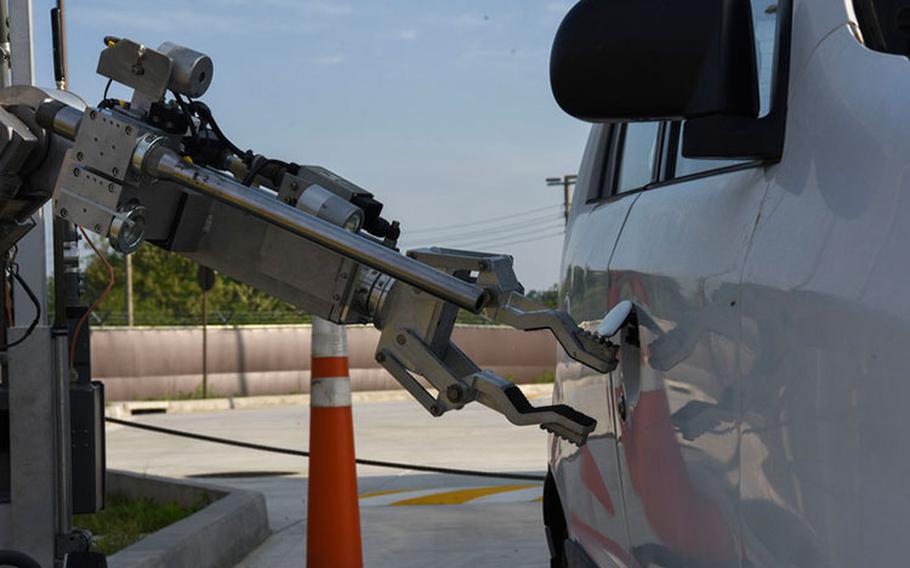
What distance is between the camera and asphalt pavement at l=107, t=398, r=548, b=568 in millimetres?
6805

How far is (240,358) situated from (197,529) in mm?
19499

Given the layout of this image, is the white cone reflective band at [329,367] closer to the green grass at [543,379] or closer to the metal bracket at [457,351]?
the metal bracket at [457,351]

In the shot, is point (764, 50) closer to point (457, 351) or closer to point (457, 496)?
point (457, 351)

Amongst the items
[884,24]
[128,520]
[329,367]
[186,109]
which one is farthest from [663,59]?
[128,520]

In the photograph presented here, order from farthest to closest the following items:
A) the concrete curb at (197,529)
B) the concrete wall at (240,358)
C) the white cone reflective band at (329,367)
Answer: the concrete wall at (240,358), the white cone reflective band at (329,367), the concrete curb at (197,529)

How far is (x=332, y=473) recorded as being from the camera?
5461 millimetres

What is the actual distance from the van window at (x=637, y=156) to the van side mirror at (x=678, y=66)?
970 mm

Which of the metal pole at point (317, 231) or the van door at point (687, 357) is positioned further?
the metal pole at point (317, 231)

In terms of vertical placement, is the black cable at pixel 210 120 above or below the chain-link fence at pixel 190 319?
below

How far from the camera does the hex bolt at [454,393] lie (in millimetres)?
2549

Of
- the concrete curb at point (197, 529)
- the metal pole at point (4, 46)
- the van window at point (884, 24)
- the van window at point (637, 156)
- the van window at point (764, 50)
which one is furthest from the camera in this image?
the concrete curb at point (197, 529)

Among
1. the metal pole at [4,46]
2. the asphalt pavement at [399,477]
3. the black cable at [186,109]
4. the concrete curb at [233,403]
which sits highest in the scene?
the metal pole at [4,46]

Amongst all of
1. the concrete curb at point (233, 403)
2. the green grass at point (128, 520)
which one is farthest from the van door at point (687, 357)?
the concrete curb at point (233, 403)

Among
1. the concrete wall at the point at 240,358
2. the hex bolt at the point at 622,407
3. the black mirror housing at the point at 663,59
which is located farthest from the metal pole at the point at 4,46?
the concrete wall at the point at 240,358
